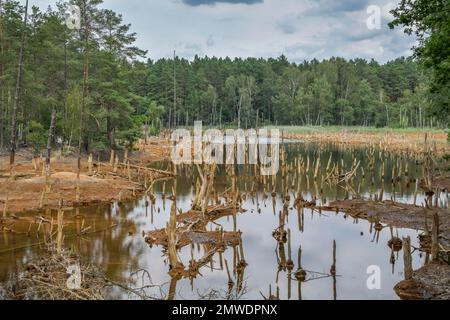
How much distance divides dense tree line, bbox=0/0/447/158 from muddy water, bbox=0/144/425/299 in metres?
8.87

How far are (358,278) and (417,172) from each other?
32120 mm

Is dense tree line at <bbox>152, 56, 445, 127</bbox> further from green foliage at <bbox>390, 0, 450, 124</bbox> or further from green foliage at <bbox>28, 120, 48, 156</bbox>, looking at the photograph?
green foliage at <bbox>390, 0, 450, 124</bbox>

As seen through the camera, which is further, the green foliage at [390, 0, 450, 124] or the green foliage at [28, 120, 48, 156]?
the green foliage at [28, 120, 48, 156]


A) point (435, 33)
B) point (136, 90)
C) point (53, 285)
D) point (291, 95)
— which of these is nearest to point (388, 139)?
point (291, 95)

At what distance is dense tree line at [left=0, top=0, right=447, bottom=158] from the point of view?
44.4m

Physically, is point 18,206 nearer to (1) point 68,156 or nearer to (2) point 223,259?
(2) point 223,259

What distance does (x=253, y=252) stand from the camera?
20.9 m

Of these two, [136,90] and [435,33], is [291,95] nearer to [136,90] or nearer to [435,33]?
[136,90]

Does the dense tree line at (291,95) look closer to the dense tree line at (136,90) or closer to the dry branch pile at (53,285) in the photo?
the dense tree line at (136,90)

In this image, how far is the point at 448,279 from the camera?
15516 millimetres

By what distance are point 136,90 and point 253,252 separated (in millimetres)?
88082

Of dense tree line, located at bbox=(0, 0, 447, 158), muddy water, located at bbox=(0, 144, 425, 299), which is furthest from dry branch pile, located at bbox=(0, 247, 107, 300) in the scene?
dense tree line, located at bbox=(0, 0, 447, 158)

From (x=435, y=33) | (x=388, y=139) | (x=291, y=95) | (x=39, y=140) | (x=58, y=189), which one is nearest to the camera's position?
(x=435, y=33)

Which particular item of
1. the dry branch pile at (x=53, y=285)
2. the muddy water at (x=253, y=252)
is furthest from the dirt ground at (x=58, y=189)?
the dry branch pile at (x=53, y=285)
